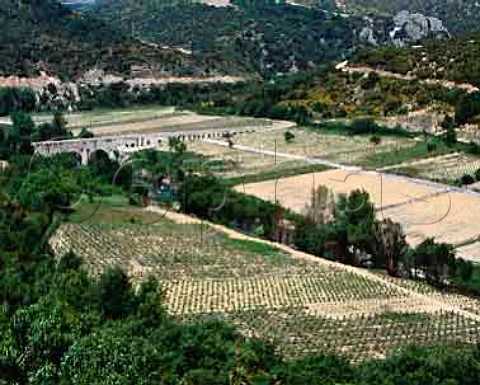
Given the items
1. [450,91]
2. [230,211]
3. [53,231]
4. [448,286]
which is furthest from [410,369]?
[450,91]

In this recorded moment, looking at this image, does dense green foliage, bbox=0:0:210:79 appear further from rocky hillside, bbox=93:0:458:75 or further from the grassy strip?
the grassy strip

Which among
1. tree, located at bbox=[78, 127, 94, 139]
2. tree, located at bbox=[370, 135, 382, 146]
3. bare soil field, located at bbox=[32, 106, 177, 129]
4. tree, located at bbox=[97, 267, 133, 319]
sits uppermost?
tree, located at bbox=[97, 267, 133, 319]

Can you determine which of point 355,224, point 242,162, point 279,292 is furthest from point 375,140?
point 279,292

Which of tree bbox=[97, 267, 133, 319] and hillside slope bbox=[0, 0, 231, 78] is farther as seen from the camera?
hillside slope bbox=[0, 0, 231, 78]

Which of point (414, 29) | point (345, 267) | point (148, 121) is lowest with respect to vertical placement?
point (148, 121)

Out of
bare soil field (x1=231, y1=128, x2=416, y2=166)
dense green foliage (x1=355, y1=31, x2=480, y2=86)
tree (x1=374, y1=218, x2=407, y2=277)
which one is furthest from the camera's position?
dense green foliage (x1=355, y1=31, x2=480, y2=86)

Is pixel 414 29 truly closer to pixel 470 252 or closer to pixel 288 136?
pixel 288 136

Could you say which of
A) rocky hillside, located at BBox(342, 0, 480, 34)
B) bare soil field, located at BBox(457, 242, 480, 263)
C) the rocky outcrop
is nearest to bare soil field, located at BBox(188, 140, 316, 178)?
bare soil field, located at BBox(457, 242, 480, 263)

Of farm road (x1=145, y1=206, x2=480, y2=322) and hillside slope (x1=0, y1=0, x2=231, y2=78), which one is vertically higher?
hillside slope (x1=0, y1=0, x2=231, y2=78)
